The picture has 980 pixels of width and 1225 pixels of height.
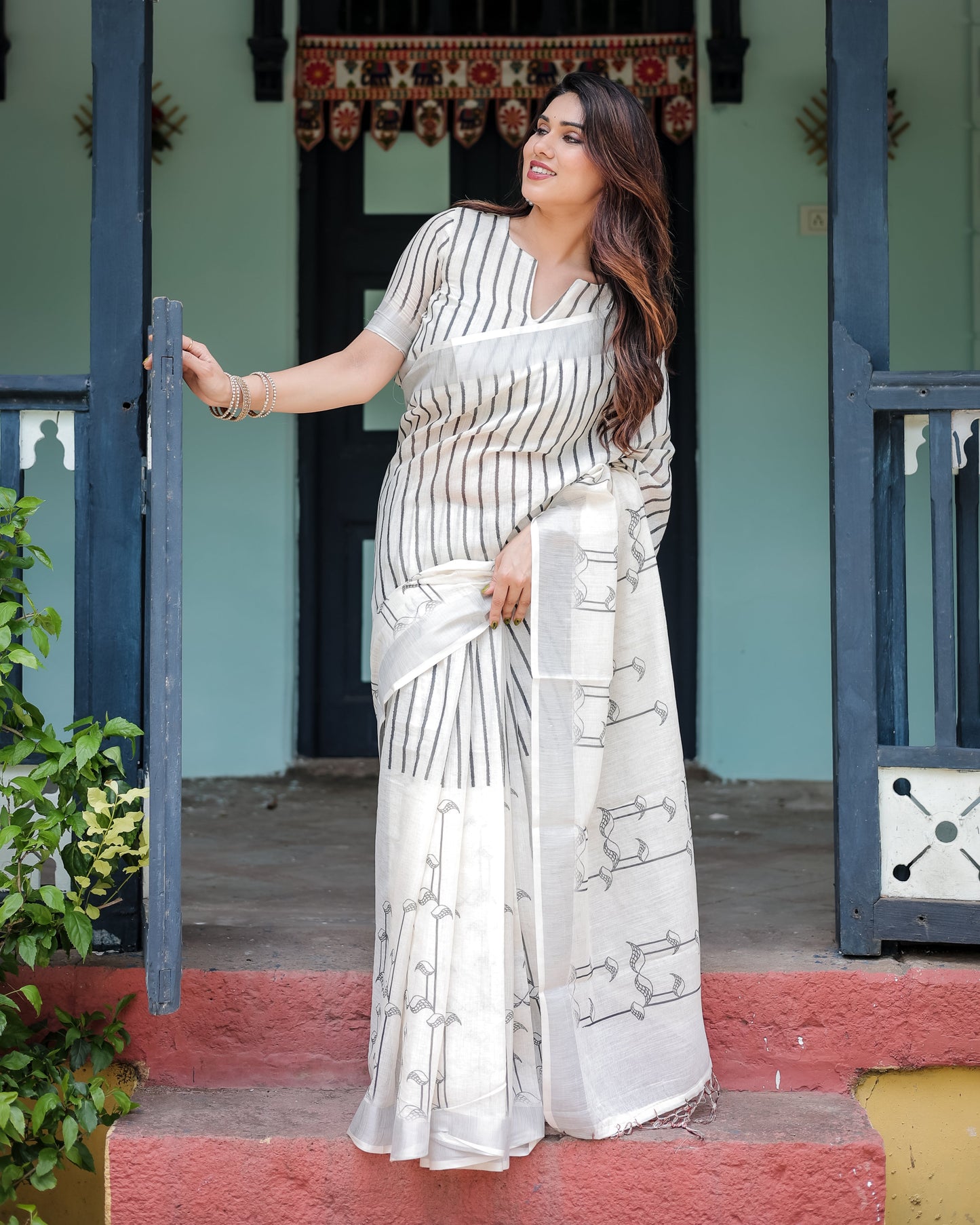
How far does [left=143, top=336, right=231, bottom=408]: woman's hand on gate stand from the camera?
2484mm

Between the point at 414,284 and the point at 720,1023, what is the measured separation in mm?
1673

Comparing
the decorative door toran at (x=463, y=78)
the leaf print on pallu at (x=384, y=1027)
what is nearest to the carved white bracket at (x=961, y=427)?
the leaf print on pallu at (x=384, y=1027)

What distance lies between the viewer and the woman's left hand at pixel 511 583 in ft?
8.27

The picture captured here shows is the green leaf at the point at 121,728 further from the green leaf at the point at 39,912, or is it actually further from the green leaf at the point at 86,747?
the green leaf at the point at 39,912

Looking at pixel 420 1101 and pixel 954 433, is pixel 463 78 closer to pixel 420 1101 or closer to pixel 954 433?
pixel 954 433

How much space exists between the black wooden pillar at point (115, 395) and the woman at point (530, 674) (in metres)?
0.37

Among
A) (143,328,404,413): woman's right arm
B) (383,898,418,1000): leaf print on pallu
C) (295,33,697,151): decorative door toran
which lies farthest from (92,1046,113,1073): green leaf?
(295,33,697,151): decorative door toran

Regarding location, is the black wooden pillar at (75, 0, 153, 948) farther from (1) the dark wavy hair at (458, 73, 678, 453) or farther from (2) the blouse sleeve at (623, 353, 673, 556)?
(2) the blouse sleeve at (623, 353, 673, 556)

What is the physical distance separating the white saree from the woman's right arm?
47 mm

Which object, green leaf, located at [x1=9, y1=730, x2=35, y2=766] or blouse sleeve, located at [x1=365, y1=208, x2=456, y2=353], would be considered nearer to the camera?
green leaf, located at [x1=9, y1=730, x2=35, y2=766]

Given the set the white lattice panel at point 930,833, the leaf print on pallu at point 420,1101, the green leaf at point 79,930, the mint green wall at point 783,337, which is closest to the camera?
the leaf print on pallu at point 420,1101

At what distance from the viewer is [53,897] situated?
8.00ft

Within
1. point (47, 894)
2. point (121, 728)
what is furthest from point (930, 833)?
point (47, 894)

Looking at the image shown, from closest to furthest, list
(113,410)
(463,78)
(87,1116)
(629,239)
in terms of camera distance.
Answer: (87,1116), (629,239), (113,410), (463,78)
